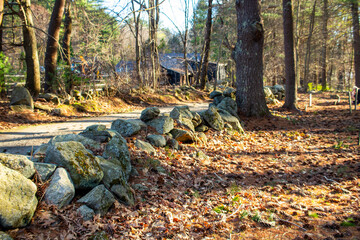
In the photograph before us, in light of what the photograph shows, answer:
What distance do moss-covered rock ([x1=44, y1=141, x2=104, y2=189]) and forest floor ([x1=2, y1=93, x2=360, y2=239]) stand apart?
443 mm

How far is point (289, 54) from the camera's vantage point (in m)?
13.0

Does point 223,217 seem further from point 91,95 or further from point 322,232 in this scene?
point 91,95

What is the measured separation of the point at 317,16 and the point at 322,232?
29153 millimetres

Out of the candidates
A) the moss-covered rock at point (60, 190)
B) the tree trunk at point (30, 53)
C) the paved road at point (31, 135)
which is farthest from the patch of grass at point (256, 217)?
the tree trunk at point (30, 53)

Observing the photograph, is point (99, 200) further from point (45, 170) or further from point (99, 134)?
point (99, 134)

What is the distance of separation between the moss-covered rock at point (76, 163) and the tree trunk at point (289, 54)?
12083mm

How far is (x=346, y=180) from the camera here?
536 cm

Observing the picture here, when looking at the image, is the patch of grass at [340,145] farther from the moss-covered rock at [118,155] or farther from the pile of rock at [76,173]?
the moss-covered rock at [118,155]

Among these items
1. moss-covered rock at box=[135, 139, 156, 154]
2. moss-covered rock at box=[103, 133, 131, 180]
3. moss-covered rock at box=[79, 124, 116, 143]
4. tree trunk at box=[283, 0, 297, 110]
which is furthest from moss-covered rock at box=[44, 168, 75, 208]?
tree trunk at box=[283, 0, 297, 110]

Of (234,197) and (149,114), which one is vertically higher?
(149,114)

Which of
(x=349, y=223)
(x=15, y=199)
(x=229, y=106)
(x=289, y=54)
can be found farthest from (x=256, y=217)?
(x=289, y=54)

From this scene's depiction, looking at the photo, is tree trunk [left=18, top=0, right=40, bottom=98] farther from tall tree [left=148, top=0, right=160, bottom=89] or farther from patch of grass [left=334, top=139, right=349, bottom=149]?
patch of grass [left=334, top=139, right=349, bottom=149]

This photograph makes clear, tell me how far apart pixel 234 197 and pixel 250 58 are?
6.74 m

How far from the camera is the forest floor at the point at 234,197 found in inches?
129
